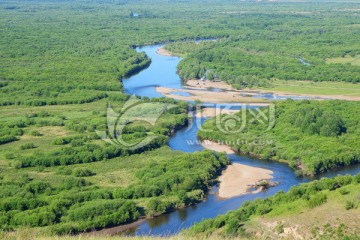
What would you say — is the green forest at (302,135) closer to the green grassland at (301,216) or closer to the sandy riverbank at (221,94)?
the sandy riverbank at (221,94)

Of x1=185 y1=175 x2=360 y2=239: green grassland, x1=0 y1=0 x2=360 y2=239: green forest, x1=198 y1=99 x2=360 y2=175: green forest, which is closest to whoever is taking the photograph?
x1=185 y1=175 x2=360 y2=239: green grassland

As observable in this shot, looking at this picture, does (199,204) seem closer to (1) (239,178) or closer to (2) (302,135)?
(1) (239,178)

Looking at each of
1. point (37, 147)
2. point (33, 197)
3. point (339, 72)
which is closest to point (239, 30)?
point (339, 72)

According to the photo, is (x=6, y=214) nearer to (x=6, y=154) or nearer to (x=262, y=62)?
(x=6, y=154)

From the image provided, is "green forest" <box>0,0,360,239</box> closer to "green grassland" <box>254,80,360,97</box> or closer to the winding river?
the winding river

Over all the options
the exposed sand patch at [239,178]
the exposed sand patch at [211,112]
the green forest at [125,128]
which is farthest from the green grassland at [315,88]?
the exposed sand patch at [239,178]

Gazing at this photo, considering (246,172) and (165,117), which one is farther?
(165,117)

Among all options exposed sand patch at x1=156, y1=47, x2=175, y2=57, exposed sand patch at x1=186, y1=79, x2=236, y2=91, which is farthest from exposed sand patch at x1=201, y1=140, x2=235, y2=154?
exposed sand patch at x1=156, y1=47, x2=175, y2=57
